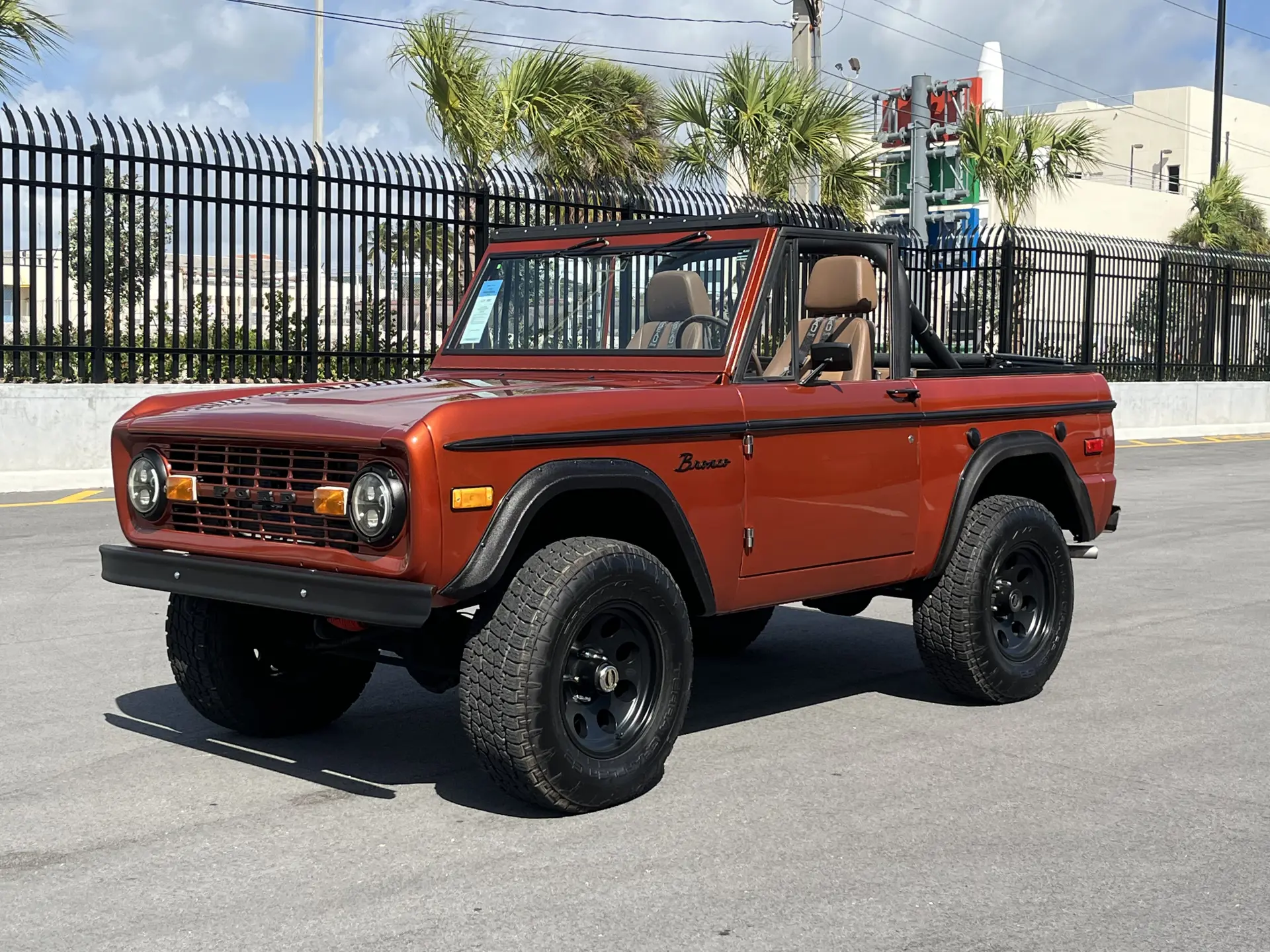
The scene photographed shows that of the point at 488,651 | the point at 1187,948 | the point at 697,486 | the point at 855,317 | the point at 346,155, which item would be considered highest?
the point at 346,155

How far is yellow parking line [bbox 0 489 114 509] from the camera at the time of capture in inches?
509

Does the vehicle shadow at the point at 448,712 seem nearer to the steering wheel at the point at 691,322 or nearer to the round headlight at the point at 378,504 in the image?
the round headlight at the point at 378,504

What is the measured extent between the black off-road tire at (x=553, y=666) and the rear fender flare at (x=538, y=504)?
0.47ft

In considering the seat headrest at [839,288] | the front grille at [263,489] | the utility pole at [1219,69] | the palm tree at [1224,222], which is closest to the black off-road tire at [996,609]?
the seat headrest at [839,288]

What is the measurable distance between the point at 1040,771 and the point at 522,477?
7.20 ft

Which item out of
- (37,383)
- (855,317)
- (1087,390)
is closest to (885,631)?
(1087,390)

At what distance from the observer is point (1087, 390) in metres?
7.22

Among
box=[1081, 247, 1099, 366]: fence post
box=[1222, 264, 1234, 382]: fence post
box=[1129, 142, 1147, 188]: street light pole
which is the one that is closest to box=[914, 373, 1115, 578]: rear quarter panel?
box=[1081, 247, 1099, 366]: fence post

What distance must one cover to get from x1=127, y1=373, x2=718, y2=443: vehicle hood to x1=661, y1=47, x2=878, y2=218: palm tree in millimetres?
17571

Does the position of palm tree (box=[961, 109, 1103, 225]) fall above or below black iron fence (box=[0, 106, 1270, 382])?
above

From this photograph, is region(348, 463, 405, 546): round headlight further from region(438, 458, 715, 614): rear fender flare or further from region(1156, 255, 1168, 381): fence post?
region(1156, 255, 1168, 381): fence post

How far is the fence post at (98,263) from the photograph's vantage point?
14.6m

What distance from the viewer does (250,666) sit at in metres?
5.75

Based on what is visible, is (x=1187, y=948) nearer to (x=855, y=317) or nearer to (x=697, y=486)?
(x=697, y=486)
